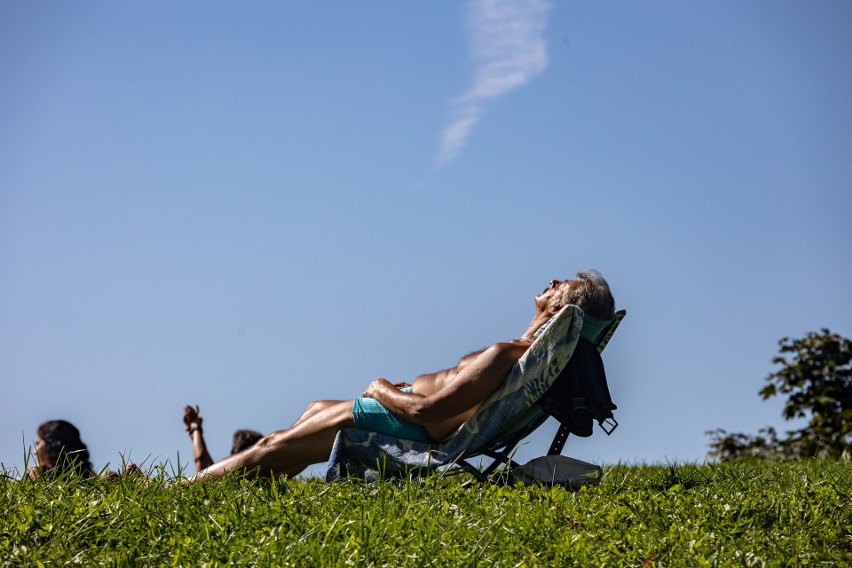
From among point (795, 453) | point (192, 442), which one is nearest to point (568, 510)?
point (192, 442)

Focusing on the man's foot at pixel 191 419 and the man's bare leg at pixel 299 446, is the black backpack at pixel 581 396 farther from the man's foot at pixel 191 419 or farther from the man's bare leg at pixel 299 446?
the man's foot at pixel 191 419

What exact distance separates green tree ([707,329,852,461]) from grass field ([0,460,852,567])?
796cm

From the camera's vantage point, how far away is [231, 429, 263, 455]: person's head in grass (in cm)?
913

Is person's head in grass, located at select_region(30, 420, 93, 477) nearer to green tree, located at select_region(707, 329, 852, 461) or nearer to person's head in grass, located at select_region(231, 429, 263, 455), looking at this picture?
person's head in grass, located at select_region(231, 429, 263, 455)

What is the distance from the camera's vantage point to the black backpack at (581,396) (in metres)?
6.38

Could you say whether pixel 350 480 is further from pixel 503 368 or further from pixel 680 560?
pixel 680 560

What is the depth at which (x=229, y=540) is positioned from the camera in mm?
4621

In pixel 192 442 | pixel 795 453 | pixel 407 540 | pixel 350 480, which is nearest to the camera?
pixel 407 540

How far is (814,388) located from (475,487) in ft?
29.4

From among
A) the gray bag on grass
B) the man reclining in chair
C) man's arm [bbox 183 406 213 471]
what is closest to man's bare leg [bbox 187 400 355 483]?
the man reclining in chair

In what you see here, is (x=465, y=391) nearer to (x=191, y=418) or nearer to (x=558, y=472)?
(x=558, y=472)

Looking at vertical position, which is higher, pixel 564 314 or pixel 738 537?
pixel 564 314

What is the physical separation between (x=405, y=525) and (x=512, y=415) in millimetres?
1703

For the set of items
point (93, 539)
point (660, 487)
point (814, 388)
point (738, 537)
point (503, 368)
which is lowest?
point (93, 539)
